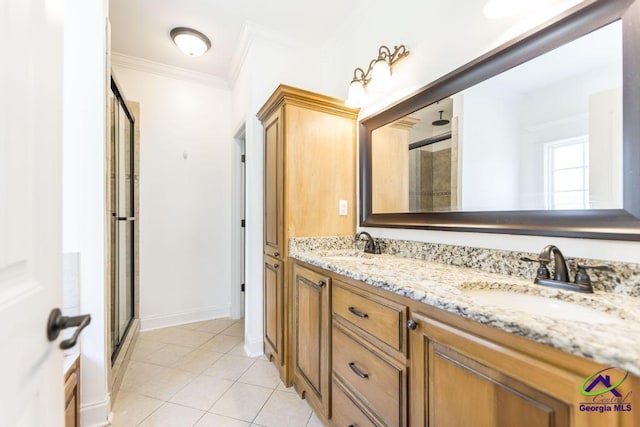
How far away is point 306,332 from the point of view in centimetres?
159

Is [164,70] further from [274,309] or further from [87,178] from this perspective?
[274,309]

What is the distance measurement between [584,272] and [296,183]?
57.0 inches

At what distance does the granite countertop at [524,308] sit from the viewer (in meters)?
0.51

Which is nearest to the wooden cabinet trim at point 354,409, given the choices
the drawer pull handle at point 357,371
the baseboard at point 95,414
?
the drawer pull handle at point 357,371

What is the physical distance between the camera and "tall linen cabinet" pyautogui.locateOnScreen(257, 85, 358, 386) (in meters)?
1.83

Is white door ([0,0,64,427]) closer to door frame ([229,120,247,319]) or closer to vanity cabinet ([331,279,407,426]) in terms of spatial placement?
vanity cabinet ([331,279,407,426])

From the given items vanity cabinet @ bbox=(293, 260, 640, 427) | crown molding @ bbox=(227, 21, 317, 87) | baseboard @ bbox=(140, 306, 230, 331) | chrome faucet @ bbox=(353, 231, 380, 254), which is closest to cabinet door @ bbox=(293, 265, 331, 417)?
vanity cabinet @ bbox=(293, 260, 640, 427)

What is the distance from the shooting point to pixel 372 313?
42.4 inches

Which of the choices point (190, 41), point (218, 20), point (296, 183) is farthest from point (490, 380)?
point (190, 41)

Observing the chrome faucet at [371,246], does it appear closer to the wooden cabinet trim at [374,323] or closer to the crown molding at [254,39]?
the wooden cabinet trim at [374,323]

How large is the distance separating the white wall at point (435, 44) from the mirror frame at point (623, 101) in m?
0.05

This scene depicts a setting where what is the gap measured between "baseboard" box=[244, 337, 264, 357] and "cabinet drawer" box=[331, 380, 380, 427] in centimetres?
108

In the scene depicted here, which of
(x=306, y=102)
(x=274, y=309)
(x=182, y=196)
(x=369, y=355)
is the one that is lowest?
Result: (x=274, y=309)

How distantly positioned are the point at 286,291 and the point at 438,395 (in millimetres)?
1179
